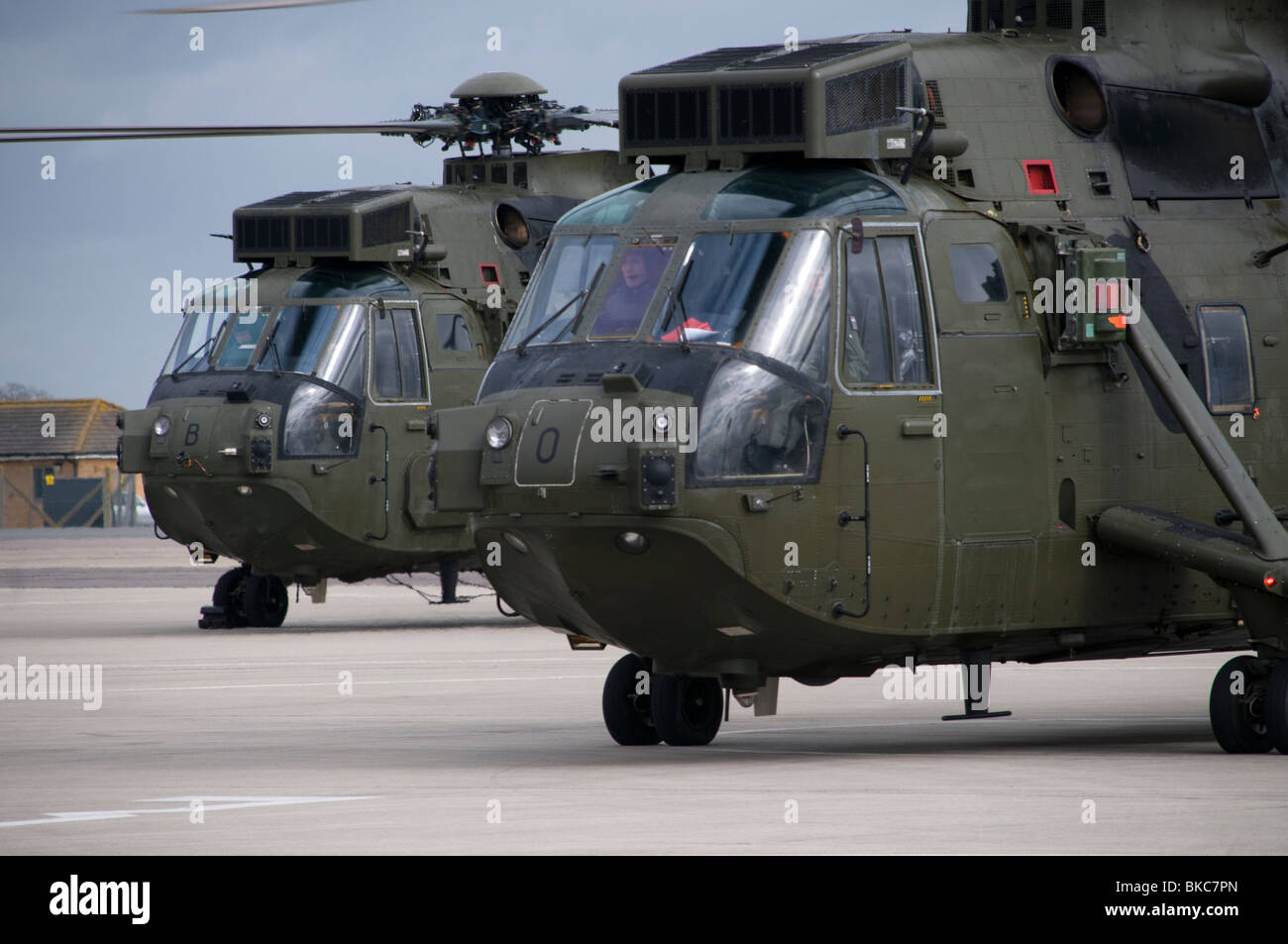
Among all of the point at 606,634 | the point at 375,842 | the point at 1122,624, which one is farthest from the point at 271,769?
the point at 1122,624

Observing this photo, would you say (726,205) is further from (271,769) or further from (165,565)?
(165,565)

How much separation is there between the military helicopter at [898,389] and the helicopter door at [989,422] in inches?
0.8

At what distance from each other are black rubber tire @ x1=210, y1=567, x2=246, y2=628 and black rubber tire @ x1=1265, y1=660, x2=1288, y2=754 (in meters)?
18.6

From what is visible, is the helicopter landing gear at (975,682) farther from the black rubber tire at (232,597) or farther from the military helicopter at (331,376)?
the black rubber tire at (232,597)

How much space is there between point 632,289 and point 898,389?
180 centimetres

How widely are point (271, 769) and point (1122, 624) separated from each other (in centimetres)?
577

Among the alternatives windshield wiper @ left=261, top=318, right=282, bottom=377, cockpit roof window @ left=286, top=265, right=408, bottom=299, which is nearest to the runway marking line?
windshield wiper @ left=261, top=318, right=282, bottom=377

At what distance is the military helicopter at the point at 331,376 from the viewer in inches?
1067

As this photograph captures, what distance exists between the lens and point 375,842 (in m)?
10.9

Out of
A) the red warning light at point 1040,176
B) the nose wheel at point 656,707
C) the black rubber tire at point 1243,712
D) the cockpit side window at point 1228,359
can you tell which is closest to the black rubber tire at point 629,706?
the nose wheel at point 656,707

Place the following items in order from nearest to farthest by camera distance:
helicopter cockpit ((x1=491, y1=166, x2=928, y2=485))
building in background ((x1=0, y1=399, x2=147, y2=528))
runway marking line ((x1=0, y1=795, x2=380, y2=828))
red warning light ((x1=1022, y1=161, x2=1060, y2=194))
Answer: runway marking line ((x1=0, y1=795, x2=380, y2=828)) < helicopter cockpit ((x1=491, y1=166, x2=928, y2=485)) < red warning light ((x1=1022, y1=161, x2=1060, y2=194)) < building in background ((x1=0, y1=399, x2=147, y2=528))

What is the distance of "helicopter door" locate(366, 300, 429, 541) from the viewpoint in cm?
2778

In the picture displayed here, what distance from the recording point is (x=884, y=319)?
47.3 ft

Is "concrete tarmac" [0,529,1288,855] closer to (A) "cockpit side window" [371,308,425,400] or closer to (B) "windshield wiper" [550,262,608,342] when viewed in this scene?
(B) "windshield wiper" [550,262,608,342]
